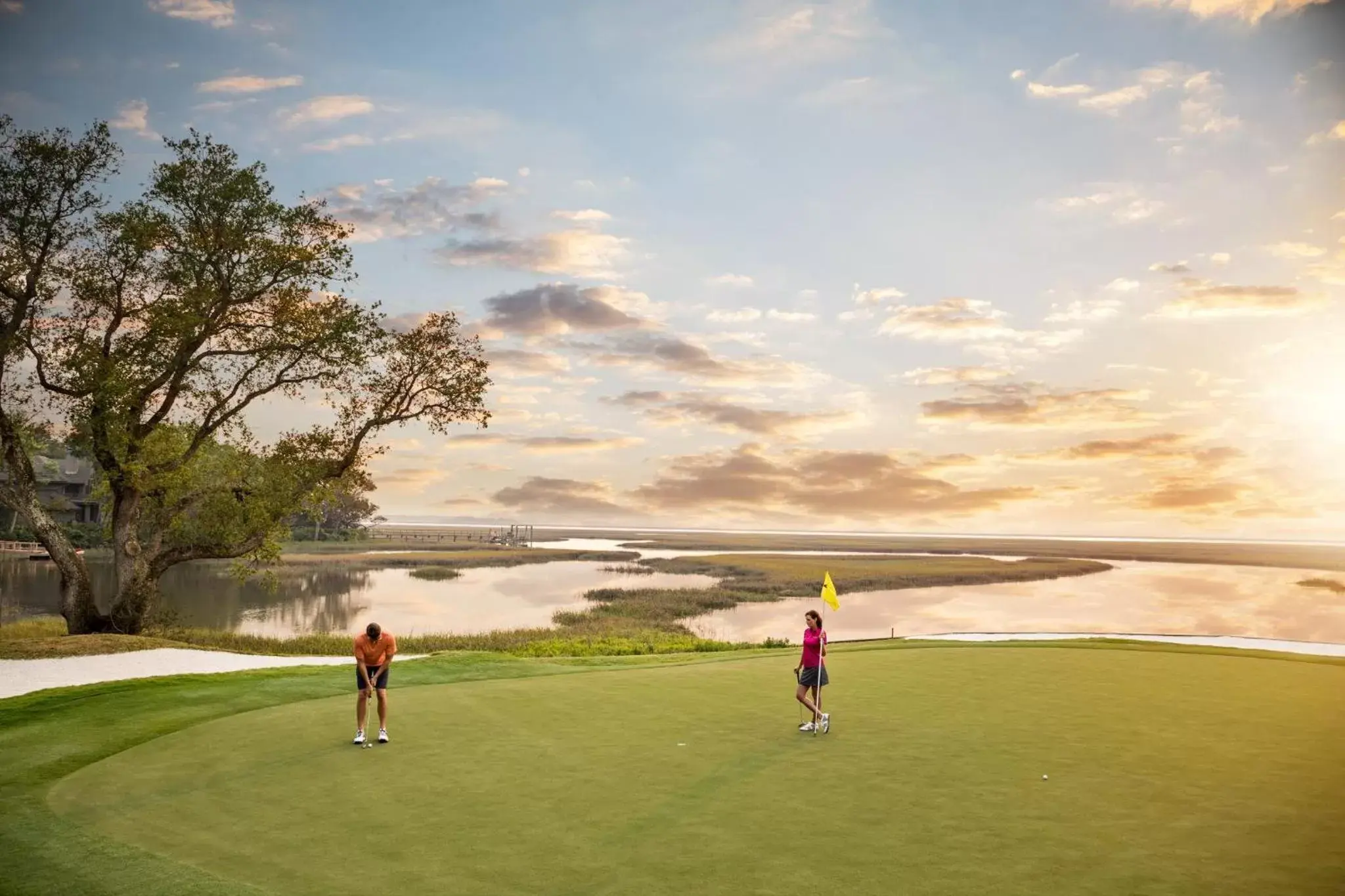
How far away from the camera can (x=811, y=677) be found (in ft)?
45.9

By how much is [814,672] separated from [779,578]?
64.7 meters

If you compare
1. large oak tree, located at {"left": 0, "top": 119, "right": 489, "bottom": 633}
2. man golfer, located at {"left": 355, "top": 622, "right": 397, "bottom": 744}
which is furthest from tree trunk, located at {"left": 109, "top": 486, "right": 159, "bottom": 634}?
man golfer, located at {"left": 355, "top": 622, "right": 397, "bottom": 744}

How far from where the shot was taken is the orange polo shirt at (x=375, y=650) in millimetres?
13539

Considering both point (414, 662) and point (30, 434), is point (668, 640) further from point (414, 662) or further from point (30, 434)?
point (30, 434)

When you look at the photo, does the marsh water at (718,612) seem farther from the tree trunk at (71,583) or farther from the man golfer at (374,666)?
the man golfer at (374,666)

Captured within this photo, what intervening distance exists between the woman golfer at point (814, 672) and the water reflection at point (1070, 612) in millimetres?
26686

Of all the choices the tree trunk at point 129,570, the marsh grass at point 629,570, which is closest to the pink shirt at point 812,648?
the tree trunk at point 129,570

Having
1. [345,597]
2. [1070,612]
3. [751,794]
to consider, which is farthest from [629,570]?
[751,794]

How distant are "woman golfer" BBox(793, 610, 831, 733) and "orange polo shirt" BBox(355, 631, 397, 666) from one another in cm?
667

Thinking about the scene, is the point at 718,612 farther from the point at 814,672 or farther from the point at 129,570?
the point at 814,672

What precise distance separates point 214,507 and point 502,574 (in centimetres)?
5185

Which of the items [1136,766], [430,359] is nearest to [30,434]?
[430,359]

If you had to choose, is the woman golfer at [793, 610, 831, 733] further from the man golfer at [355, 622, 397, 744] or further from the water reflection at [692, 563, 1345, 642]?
the water reflection at [692, 563, 1345, 642]

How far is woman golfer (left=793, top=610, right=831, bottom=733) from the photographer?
13680 millimetres
